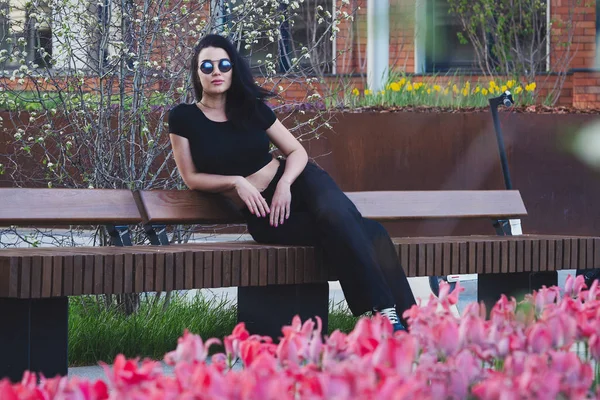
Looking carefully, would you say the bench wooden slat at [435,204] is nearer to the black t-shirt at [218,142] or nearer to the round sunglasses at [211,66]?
the black t-shirt at [218,142]

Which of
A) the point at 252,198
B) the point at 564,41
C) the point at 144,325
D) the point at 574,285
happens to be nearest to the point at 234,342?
the point at 574,285

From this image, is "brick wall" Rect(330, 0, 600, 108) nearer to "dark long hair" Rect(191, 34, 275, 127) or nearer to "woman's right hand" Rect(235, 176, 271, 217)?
"dark long hair" Rect(191, 34, 275, 127)

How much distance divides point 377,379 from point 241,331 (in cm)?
34

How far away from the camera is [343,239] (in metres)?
4.33

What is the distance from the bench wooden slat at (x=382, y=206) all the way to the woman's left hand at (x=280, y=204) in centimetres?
34

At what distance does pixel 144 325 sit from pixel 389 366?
343 cm

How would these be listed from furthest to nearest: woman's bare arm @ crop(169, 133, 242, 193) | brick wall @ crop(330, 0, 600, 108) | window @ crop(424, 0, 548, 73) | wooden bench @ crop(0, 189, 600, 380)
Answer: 1. brick wall @ crop(330, 0, 600, 108)
2. window @ crop(424, 0, 548, 73)
3. woman's bare arm @ crop(169, 133, 242, 193)
4. wooden bench @ crop(0, 189, 600, 380)

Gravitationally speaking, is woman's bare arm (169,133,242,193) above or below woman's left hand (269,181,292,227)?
above

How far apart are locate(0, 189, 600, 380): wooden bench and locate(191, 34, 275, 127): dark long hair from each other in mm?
378

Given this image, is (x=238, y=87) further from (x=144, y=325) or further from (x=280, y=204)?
(x=144, y=325)

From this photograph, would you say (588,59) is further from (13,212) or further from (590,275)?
(13,212)

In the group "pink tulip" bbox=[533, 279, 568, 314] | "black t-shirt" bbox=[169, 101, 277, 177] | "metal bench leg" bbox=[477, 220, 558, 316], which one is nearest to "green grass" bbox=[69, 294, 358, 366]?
"metal bench leg" bbox=[477, 220, 558, 316]

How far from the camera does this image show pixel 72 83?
19.5 ft

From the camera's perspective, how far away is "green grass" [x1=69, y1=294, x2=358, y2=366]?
4.89 meters
